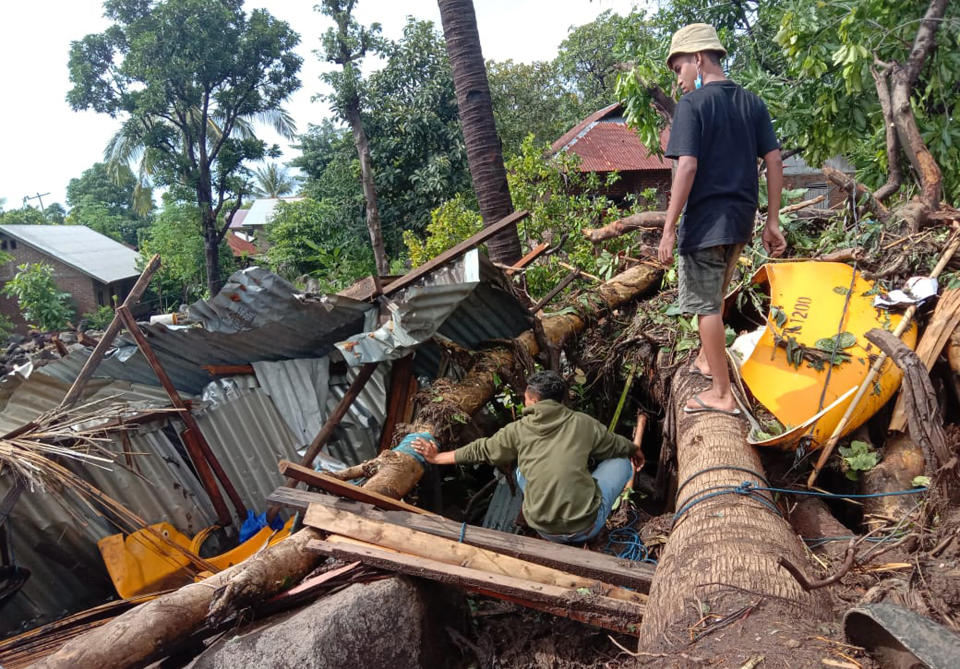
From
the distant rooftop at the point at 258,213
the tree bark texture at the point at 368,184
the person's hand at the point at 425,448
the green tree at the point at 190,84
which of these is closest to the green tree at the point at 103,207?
the distant rooftop at the point at 258,213

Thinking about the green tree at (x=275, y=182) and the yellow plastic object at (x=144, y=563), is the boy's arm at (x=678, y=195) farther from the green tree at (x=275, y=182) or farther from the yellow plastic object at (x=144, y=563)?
the green tree at (x=275, y=182)

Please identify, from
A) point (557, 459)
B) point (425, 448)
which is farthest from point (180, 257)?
point (557, 459)

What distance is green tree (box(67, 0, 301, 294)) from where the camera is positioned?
59.4 feet

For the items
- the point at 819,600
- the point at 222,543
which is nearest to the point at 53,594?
the point at 222,543

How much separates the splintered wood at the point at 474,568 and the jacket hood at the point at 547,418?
2.68 feet

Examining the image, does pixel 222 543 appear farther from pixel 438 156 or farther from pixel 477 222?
pixel 438 156

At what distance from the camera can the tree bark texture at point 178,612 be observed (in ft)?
7.70

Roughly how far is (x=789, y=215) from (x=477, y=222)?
643 cm

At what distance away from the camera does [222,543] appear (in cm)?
482

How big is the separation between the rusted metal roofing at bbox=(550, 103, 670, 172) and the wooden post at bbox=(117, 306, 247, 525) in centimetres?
1769

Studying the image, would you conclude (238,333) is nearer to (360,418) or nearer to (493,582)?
(360,418)

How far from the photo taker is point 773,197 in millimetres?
3691

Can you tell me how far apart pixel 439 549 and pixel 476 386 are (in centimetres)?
179

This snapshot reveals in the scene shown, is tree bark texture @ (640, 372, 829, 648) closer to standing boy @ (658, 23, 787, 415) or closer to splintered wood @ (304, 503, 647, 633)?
splintered wood @ (304, 503, 647, 633)
